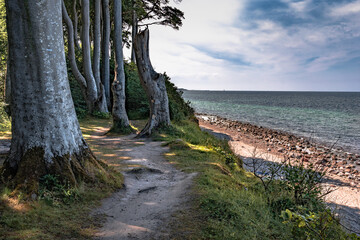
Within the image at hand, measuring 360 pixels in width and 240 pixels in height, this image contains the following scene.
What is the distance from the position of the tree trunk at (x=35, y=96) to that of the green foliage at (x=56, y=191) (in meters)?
0.10

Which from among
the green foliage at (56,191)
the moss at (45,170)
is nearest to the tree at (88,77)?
the moss at (45,170)

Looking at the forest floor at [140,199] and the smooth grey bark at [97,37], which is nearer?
the forest floor at [140,199]

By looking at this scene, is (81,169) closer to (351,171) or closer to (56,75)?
(56,75)

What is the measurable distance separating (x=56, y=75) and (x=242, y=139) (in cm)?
2052

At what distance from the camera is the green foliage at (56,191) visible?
13.0 ft

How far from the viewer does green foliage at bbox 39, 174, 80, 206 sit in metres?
3.96

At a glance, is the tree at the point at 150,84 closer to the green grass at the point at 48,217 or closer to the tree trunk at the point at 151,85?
the tree trunk at the point at 151,85

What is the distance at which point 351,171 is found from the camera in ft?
48.5

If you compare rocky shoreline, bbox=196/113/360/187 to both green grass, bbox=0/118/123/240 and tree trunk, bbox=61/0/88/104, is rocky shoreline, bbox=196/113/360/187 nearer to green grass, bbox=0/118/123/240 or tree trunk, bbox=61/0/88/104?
green grass, bbox=0/118/123/240

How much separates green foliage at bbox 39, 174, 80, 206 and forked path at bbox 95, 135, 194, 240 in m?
0.52

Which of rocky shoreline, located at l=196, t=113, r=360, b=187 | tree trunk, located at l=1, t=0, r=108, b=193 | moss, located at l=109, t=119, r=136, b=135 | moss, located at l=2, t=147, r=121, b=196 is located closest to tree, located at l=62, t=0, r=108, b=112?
moss, located at l=109, t=119, r=136, b=135

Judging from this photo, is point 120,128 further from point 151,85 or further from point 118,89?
point 151,85

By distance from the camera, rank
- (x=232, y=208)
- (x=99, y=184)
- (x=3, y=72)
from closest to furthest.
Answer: (x=232, y=208) < (x=99, y=184) < (x=3, y=72)

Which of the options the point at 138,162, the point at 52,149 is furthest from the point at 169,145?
the point at 52,149
